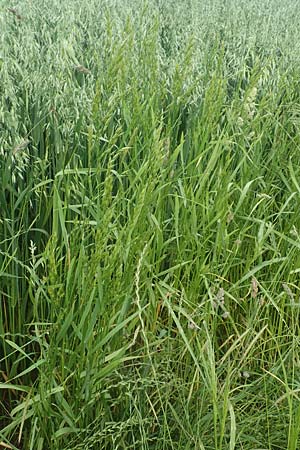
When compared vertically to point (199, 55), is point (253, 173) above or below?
below

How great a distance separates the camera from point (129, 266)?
4.33 feet

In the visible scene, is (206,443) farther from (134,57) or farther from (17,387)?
(134,57)

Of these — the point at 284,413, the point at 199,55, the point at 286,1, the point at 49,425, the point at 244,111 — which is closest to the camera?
the point at 49,425

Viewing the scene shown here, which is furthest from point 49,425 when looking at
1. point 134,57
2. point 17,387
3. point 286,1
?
point 286,1

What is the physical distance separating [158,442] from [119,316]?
0.28 m

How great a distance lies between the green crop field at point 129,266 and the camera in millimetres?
1252

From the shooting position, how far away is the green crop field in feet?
4.11

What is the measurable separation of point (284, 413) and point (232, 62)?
4.76 feet

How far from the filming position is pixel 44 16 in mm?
2193

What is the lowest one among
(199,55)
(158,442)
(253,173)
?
(158,442)

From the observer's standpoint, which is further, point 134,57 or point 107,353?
point 134,57

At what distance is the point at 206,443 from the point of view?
4.32ft

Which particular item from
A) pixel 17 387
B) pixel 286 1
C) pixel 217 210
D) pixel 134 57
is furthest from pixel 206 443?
pixel 286 1

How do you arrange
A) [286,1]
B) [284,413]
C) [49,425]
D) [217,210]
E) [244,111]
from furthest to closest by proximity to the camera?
[286,1] → [244,111] → [217,210] → [284,413] → [49,425]
